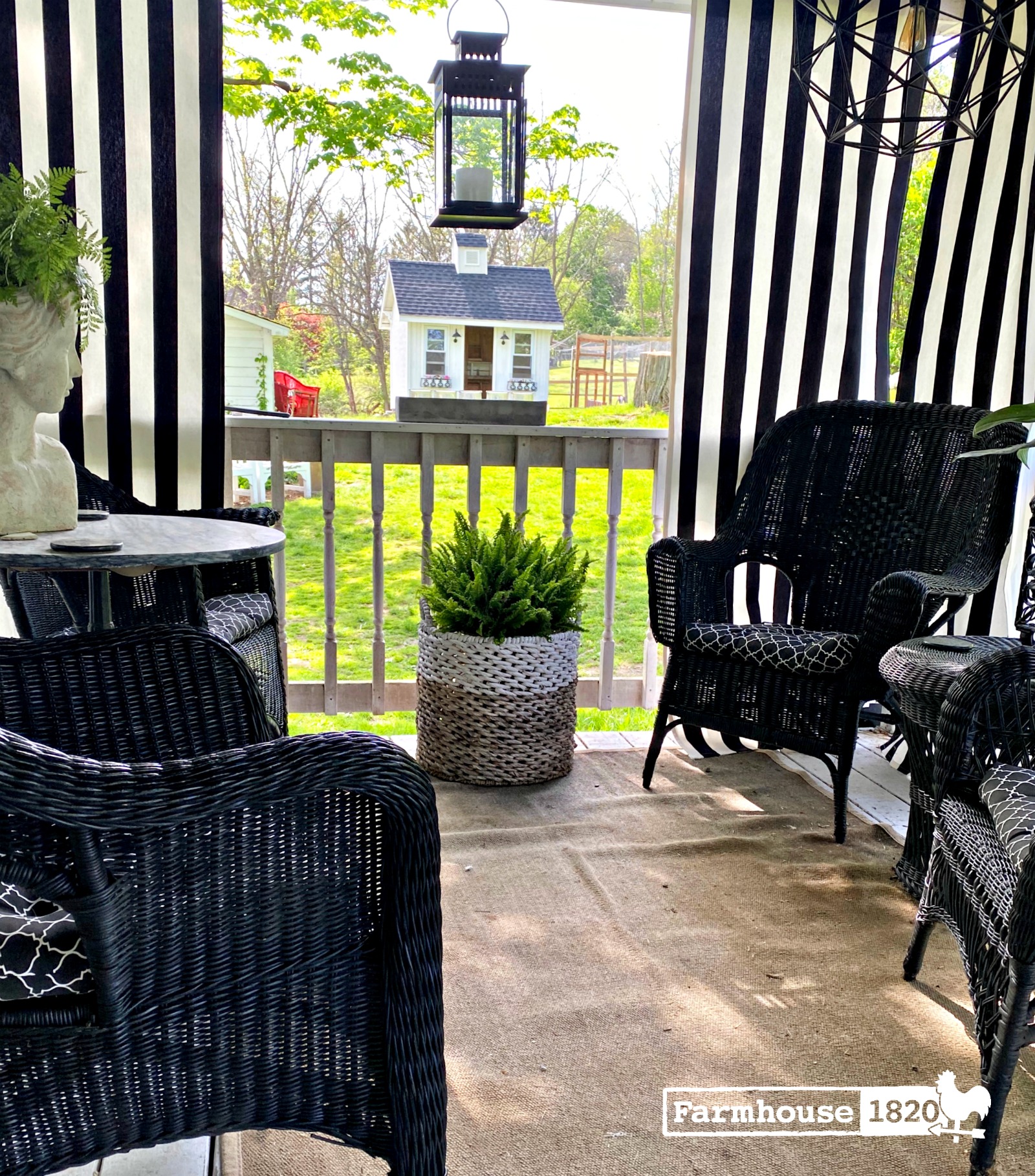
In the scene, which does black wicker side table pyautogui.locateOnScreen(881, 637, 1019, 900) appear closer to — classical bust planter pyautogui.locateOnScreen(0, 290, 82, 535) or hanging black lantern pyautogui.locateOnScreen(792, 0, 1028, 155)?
hanging black lantern pyautogui.locateOnScreen(792, 0, 1028, 155)

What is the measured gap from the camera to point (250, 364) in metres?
4.99

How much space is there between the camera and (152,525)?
2.20 metres


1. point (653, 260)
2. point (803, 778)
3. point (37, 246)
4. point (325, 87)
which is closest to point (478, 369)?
point (37, 246)

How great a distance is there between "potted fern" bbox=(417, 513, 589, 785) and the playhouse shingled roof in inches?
26.5

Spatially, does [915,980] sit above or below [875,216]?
below

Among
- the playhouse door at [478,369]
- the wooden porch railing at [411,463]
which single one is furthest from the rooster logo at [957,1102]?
the playhouse door at [478,369]

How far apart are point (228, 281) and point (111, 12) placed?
3.02 meters

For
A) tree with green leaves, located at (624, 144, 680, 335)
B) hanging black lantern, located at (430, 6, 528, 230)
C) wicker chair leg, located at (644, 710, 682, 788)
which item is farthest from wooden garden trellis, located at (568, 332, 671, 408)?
wicker chair leg, located at (644, 710, 682, 788)

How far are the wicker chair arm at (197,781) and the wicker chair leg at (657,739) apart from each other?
6.01ft

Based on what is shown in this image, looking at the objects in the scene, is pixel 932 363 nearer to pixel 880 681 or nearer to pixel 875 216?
pixel 875 216

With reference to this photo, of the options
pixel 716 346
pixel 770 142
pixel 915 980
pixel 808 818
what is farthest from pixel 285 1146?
pixel 770 142

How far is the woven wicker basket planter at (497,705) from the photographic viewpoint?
2.71 metres

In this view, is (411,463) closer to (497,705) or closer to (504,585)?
→ (504,585)

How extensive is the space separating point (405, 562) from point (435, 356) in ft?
9.30
